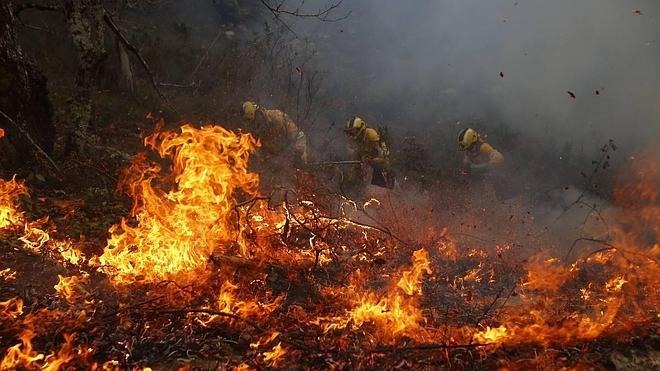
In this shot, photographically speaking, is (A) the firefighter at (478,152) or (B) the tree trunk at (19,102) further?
(A) the firefighter at (478,152)

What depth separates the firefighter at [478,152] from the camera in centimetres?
957

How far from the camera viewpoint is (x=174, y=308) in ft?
13.3

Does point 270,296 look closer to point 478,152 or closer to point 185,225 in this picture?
point 185,225

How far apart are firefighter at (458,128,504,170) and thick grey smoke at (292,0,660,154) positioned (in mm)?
3932

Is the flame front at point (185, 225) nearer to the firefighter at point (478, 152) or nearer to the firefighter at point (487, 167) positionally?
the firefighter at point (478, 152)

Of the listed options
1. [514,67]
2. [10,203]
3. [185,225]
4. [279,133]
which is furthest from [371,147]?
[514,67]

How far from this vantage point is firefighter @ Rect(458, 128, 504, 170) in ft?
31.4

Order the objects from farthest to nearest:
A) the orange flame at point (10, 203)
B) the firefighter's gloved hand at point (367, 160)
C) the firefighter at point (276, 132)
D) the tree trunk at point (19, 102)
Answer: the firefighter at point (276, 132) < the firefighter's gloved hand at point (367, 160) < the tree trunk at point (19, 102) < the orange flame at point (10, 203)

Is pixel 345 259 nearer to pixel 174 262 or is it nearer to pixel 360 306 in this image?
pixel 360 306

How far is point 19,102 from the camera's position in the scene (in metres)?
5.79

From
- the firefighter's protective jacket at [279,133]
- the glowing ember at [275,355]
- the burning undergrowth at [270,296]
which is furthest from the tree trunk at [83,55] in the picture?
the glowing ember at [275,355]

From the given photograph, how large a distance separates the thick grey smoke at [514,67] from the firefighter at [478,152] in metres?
3.93

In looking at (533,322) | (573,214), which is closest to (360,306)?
(533,322)

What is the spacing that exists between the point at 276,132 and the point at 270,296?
6.63m
